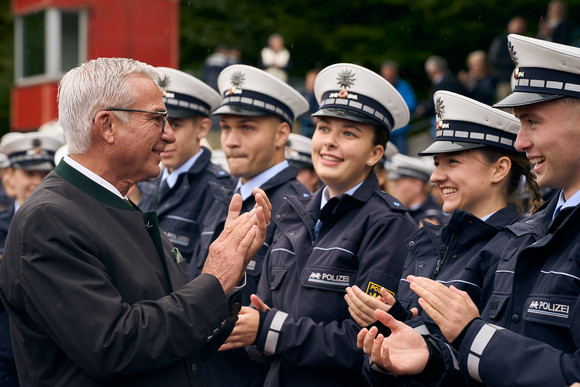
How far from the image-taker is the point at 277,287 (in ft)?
15.6

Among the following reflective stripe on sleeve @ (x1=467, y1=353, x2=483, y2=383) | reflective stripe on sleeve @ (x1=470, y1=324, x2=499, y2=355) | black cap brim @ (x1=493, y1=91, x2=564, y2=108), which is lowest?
reflective stripe on sleeve @ (x1=467, y1=353, x2=483, y2=383)

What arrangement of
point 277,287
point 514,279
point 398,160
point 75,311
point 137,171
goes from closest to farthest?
1. point 75,311
2. point 514,279
3. point 137,171
4. point 277,287
5. point 398,160

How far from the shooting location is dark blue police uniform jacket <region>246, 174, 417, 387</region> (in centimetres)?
433

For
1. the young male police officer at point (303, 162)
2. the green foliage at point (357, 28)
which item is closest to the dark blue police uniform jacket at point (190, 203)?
the young male police officer at point (303, 162)

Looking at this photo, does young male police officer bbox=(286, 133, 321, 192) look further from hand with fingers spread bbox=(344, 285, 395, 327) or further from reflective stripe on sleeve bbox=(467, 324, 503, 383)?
reflective stripe on sleeve bbox=(467, 324, 503, 383)

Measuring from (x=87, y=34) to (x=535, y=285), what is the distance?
21588 millimetres

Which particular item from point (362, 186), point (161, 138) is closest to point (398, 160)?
point (362, 186)

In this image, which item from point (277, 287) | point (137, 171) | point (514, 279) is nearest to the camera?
point (514, 279)

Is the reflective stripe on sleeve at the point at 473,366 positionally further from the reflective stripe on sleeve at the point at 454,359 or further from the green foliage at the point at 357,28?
the green foliage at the point at 357,28

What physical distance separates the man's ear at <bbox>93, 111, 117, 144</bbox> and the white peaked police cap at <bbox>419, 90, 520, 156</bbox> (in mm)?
1731

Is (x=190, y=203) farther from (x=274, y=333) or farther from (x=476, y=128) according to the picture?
(x=476, y=128)

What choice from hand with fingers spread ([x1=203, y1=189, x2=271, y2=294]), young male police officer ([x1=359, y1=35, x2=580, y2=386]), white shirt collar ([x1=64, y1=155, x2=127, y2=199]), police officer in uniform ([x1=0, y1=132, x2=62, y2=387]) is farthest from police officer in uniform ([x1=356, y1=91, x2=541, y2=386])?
police officer in uniform ([x1=0, y1=132, x2=62, y2=387])

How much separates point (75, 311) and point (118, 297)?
17 centimetres

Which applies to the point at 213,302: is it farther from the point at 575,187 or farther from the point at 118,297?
the point at 575,187
